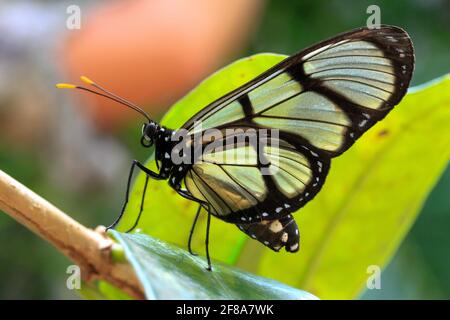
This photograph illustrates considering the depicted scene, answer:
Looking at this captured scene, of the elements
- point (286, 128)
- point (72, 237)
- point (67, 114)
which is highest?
point (286, 128)

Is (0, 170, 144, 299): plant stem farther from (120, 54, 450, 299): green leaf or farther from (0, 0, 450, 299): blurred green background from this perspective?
(0, 0, 450, 299): blurred green background

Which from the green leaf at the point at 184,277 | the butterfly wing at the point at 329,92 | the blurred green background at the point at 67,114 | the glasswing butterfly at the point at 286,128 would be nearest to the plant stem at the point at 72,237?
the green leaf at the point at 184,277

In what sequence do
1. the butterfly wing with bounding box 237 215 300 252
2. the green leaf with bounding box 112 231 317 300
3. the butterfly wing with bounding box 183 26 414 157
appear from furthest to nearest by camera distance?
the butterfly wing with bounding box 237 215 300 252 → the butterfly wing with bounding box 183 26 414 157 → the green leaf with bounding box 112 231 317 300

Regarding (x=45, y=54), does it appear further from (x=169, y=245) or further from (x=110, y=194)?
(x=169, y=245)

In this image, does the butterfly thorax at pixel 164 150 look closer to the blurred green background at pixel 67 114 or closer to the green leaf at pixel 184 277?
the green leaf at pixel 184 277

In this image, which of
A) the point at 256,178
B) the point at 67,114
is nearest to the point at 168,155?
the point at 256,178

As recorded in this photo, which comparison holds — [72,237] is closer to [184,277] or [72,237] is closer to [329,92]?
[184,277]

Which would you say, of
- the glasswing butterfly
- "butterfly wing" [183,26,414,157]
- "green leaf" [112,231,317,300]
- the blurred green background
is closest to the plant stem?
"green leaf" [112,231,317,300]
